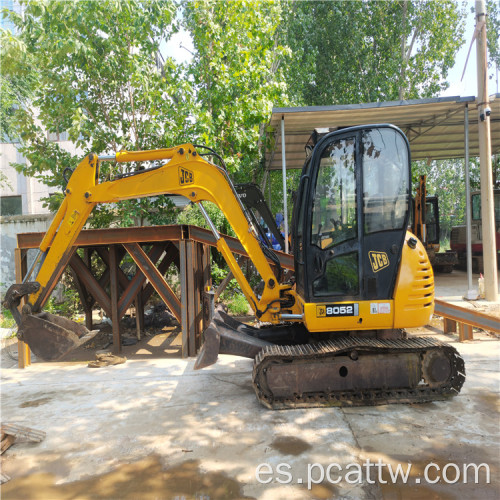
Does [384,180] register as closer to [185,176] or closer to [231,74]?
[185,176]

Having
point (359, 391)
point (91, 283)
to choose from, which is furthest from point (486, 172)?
point (91, 283)

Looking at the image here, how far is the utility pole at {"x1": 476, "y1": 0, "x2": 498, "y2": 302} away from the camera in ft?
26.9

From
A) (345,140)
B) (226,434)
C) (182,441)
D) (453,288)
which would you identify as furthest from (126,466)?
(453,288)

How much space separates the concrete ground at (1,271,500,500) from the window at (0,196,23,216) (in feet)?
55.8

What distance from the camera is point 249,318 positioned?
924 centimetres

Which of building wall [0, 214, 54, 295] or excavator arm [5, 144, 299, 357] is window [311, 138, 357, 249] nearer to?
excavator arm [5, 144, 299, 357]

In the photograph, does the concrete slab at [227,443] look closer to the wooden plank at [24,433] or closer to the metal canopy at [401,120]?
the wooden plank at [24,433]

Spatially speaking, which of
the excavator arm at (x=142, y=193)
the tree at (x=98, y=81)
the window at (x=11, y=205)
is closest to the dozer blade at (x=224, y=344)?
the excavator arm at (x=142, y=193)

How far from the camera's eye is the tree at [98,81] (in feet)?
29.2

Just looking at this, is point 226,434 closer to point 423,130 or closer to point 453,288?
point 453,288

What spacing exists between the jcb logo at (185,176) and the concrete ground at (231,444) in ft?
8.44

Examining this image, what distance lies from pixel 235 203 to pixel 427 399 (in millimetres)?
3092

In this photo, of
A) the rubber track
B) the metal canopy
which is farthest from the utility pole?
the rubber track

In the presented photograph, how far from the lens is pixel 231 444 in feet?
12.2
